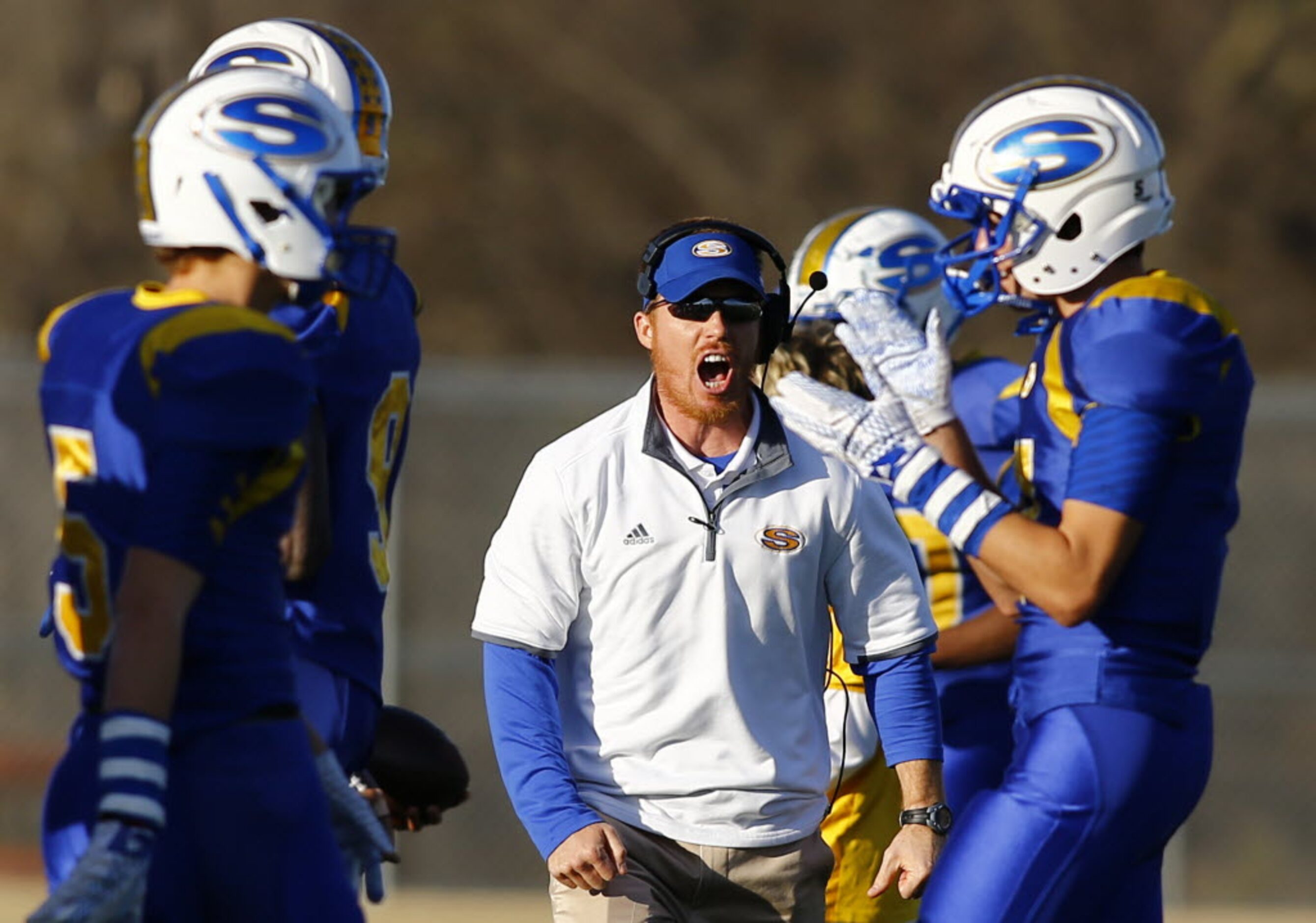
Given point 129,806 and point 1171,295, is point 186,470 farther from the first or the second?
point 1171,295

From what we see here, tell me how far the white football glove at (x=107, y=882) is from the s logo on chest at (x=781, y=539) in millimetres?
1567

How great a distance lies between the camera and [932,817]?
4.87 m

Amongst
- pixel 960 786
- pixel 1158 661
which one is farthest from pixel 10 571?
pixel 1158 661

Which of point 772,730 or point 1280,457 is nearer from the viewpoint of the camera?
point 772,730

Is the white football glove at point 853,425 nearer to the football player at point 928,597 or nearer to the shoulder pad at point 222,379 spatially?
the football player at point 928,597

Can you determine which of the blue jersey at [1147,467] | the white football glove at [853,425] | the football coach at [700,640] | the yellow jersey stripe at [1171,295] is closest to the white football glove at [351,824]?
the football coach at [700,640]

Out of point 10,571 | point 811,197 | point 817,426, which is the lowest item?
point 817,426

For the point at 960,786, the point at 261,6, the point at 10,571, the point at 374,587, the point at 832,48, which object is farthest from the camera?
the point at 832,48

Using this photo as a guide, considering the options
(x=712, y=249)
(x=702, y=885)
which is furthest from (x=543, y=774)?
(x=712, y=249)

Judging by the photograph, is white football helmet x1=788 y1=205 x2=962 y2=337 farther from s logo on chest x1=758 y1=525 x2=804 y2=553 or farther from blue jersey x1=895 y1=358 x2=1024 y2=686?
s logo on chest x1=758 y1=525 x2=804 y2=553

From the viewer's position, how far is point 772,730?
4848 mm

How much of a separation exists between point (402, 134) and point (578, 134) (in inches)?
63.2

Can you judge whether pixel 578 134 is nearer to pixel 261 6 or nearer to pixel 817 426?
pixel 261 6

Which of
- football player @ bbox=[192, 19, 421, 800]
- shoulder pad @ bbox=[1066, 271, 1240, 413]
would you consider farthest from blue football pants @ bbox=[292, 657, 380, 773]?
shoulder pad @ bbox=[1066, 271, 1240, 413]
